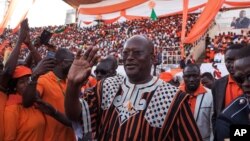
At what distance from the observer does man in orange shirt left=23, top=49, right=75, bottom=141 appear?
296 centimetres

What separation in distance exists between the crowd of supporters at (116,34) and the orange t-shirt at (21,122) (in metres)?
13.6

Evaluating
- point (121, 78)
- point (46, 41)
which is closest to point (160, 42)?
point (46, 41)

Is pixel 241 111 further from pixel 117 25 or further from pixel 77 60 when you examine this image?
pixel 117 25

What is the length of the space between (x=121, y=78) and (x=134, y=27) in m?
21.6

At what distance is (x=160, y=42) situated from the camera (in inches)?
753

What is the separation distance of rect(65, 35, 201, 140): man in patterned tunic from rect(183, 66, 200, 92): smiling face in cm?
139

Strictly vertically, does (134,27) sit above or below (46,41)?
above

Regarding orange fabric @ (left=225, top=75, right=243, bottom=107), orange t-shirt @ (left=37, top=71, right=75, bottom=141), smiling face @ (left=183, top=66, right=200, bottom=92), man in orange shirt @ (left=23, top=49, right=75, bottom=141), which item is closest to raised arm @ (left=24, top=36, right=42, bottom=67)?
man in orange shirt @ (left=23, top=49, right=75, bottom=141)

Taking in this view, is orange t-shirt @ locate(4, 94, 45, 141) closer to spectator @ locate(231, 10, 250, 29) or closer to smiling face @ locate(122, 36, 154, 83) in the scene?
smiling face @ locate(122, 36, 154, 83)

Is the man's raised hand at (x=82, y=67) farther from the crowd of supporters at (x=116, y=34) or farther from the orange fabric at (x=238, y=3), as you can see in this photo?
the orange fabric at (x=238, y=3)

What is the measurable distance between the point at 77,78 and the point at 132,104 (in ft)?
1.22

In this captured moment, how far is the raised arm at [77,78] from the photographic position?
2234 mm

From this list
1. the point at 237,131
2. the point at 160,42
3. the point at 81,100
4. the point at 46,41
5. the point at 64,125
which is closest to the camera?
the point at 237,131

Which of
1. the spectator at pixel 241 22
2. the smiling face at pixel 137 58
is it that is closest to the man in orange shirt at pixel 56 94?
the smiling face at pixel 137 58
